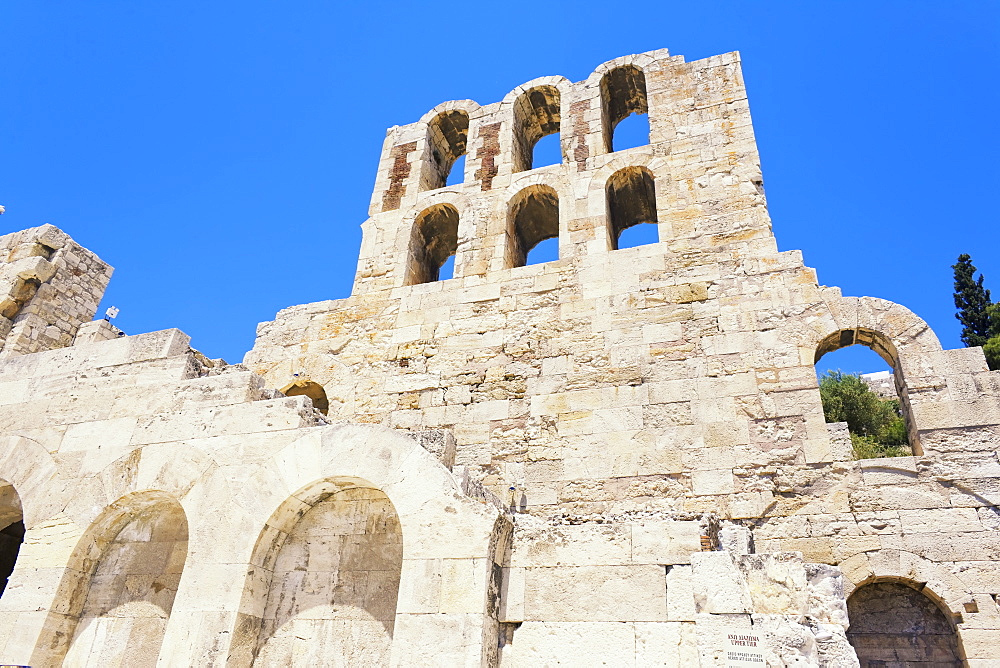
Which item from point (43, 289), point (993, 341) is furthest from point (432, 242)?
point (993, 341)

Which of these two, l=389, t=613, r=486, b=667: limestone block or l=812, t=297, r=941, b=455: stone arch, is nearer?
l=389, t=613, r=486, b=667: limestone block

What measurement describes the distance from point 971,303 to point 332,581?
28444mm

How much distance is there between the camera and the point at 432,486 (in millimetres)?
5566

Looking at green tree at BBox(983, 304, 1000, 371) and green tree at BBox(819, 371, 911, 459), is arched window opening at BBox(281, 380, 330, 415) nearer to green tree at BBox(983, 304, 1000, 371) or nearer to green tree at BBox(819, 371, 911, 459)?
green tree at BBox(819, 371, 911, 459)

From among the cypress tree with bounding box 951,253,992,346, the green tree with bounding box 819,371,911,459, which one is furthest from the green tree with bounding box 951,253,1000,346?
the green tree with bounding box 819,371,911,459

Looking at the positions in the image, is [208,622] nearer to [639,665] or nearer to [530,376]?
[639,665]

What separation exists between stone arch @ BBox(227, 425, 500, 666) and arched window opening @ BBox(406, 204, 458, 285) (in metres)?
5.53

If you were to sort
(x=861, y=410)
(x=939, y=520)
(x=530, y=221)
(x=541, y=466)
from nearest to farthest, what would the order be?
(x=939, y=520), (x=541, y=466), (x=530, y=221), (x=861, y=410)

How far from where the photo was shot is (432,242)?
12320 millimetres

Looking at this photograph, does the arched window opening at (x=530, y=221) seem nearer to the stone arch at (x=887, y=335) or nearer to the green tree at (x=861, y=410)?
the stone arch at (x=887, y=335)

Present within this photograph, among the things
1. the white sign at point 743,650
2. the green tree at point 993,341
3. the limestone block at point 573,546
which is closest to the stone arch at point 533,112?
the limestone block at point 573,546

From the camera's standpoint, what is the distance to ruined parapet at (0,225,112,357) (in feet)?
38.1

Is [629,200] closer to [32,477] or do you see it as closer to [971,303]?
[32,477]

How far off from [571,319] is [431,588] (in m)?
4.98
